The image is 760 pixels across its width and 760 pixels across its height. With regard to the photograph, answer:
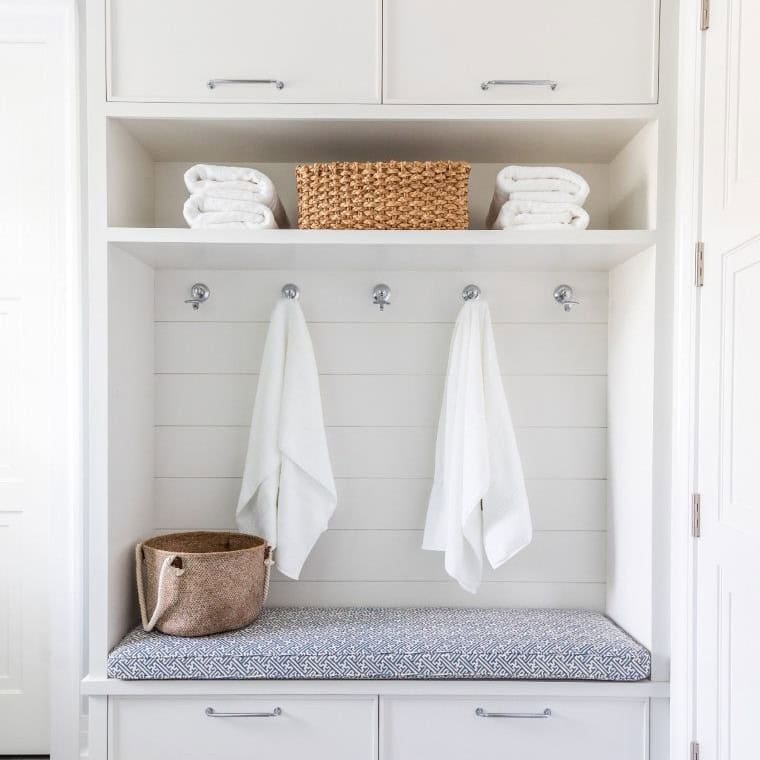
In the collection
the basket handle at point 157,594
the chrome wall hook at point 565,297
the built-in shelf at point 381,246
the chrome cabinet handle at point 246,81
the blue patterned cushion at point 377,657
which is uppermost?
the chrome cabinet handle at point 246,81

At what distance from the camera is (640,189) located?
1.81 metres

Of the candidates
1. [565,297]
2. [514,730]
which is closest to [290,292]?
[565,297]

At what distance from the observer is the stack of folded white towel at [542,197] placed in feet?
5.70

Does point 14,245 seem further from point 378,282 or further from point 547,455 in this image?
point 547,455

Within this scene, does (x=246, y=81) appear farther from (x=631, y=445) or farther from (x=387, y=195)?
(x=631, y=445)

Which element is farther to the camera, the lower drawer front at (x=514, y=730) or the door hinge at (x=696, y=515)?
the lower drawer front at (x=514, y=730)

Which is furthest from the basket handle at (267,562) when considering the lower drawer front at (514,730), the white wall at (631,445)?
the white wall at (631,445)

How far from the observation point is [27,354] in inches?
85.6

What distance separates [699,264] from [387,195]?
66 centimetres

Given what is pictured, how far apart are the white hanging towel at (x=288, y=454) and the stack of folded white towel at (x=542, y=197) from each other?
0.59m

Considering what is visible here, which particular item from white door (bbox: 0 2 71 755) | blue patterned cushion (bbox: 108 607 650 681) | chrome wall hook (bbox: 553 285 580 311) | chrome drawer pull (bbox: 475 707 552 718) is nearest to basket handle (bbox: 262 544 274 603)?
blue patterned cushion (bbox: 108 607 650 681)

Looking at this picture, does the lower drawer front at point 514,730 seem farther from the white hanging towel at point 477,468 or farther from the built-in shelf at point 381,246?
the built-in shelf at point 381,246

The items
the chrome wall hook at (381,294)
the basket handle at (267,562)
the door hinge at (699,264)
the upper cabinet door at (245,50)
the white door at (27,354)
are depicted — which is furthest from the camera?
the white door at (27,354)

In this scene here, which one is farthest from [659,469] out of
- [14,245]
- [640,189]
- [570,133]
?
[14,245]
